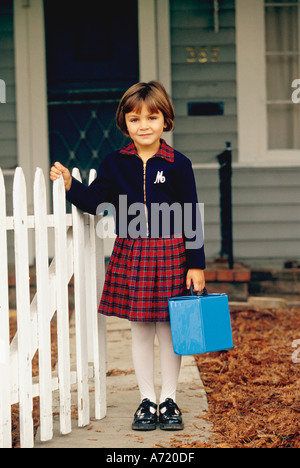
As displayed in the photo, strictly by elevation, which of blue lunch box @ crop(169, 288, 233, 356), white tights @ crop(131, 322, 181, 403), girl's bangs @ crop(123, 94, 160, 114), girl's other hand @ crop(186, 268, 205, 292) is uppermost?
girl's bangs @ crop(123, 94, 160, 114)

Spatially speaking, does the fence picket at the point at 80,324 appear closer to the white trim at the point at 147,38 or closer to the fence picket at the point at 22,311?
the fence picket at the point at 22,311

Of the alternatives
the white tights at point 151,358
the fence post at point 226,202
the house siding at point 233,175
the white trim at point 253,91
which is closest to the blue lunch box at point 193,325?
the white tights at point 151,358

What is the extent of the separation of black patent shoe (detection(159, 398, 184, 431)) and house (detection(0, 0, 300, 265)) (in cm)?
353

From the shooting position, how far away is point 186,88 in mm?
6336

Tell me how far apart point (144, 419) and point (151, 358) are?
28cm

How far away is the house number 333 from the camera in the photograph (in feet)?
20.6

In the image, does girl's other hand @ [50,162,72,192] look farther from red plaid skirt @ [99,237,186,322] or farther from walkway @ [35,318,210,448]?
walkway @ [35,318,210,448]

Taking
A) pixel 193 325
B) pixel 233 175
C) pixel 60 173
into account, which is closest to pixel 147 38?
pixel 233 175

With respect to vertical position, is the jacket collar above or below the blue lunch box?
above

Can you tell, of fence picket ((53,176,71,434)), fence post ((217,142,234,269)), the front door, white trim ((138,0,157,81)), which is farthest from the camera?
the front door

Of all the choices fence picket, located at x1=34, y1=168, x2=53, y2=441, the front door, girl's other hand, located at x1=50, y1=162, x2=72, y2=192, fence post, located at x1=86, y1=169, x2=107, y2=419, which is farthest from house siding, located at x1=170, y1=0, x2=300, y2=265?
fence picket, located at x1=34, y1=168, x2=53, y2=441

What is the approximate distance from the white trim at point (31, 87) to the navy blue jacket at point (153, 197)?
343cm

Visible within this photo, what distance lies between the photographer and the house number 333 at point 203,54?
6.29 metres

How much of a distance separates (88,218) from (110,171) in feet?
0.81
